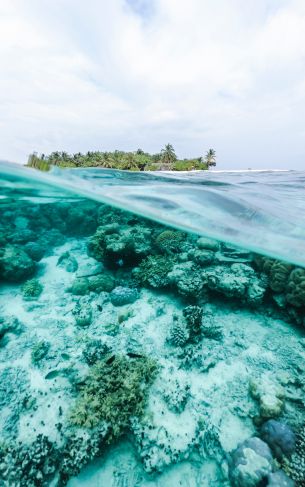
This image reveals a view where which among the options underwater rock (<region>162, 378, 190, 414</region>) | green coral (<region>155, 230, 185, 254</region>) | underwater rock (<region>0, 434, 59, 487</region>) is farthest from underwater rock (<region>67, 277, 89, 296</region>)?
underwater rock (<region>0, 434, 59, 487</region>)

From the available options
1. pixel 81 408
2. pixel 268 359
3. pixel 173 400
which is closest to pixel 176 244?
pixel 268 359

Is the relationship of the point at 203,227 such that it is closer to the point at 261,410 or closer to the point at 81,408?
the point at 261,410

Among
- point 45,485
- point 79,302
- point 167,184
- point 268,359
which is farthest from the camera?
point 79,302

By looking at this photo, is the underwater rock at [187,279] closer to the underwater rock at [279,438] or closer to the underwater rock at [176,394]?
the underwater rock at [176,394]

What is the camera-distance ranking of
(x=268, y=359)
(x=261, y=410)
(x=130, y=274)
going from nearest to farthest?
(x=261, y=410) → (x=268, y=359) → (x=130, y=274)

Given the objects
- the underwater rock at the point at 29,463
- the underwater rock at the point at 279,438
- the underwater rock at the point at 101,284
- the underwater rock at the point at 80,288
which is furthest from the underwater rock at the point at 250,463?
the underwater rock at the point at 80,288

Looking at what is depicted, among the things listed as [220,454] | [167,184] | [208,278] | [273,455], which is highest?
[167,184]
